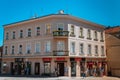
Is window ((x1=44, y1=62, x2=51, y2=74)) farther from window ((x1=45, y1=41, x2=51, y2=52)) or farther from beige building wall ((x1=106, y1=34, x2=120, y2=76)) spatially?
beige building wall ((x1=106, y1=34, x2=120, y2=76))

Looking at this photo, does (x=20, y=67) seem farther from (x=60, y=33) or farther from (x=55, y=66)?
(x=60, y=33)

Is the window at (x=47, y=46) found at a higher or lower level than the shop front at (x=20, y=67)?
higher

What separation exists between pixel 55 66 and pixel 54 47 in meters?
3.15

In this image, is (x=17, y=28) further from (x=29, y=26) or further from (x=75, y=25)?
→ (x=75, y=25)

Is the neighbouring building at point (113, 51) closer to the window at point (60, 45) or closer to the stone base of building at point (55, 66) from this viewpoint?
the stone base of building at point (55, 66)

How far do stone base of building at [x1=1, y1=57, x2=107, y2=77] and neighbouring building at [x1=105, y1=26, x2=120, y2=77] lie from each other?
1.63m

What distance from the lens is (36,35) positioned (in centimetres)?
3691

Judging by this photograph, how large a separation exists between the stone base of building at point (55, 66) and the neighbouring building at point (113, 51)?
1.63m

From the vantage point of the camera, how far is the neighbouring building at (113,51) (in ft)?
136

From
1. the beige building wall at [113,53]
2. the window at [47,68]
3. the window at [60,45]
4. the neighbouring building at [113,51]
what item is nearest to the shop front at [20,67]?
the window at [47,68]

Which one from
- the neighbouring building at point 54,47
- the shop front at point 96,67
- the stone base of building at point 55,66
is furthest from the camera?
the shop front at point 96,67

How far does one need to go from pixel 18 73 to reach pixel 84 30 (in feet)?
48.9

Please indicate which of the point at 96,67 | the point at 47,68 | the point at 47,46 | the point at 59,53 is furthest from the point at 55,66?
the point at 96,67

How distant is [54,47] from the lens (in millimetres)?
34312
